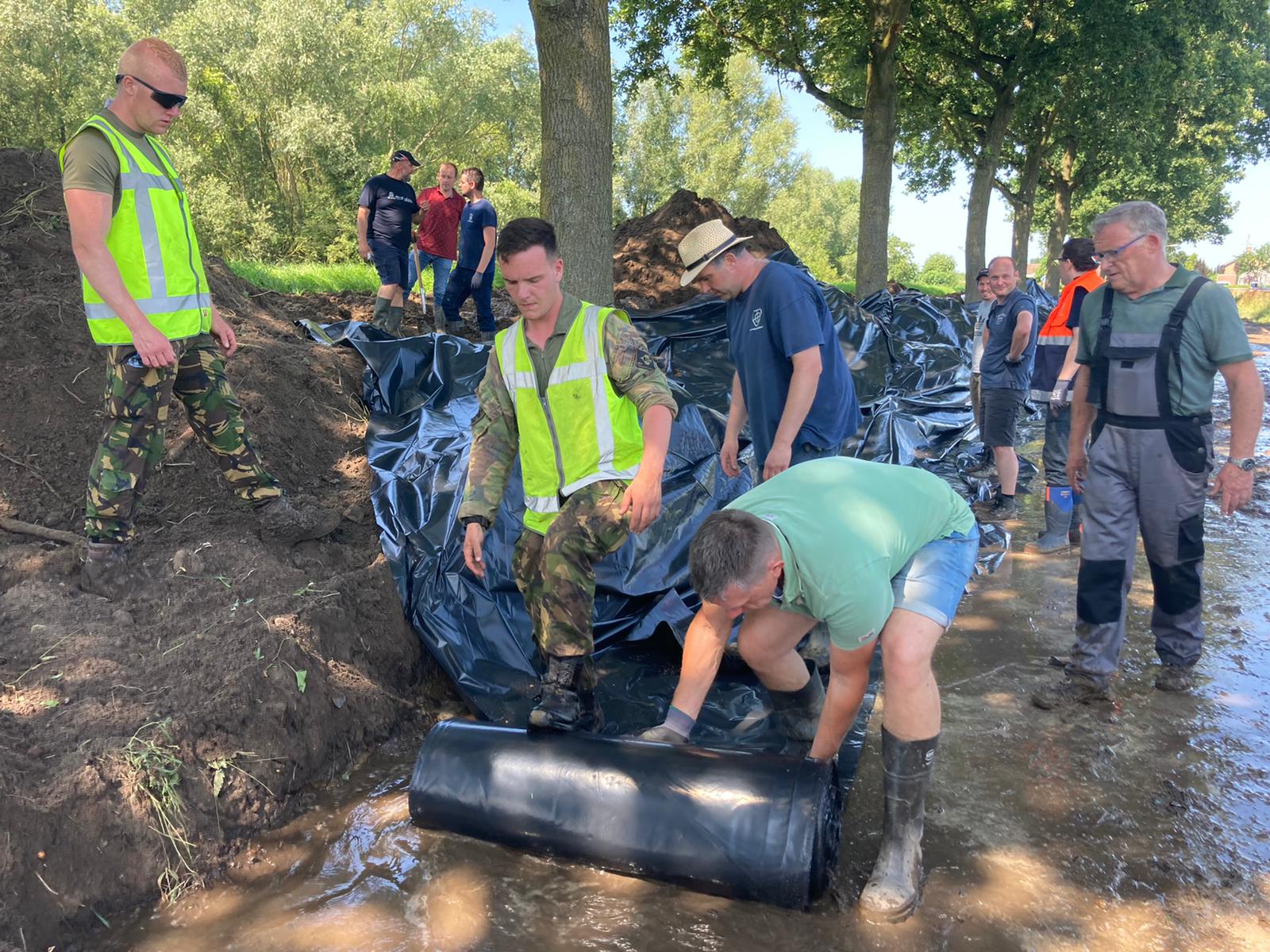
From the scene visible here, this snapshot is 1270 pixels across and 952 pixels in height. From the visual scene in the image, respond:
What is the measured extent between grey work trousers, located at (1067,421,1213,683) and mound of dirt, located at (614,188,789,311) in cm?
636

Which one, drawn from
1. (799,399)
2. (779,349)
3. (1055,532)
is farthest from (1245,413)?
(1055,532)

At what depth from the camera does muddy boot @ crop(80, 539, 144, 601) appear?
3.47m

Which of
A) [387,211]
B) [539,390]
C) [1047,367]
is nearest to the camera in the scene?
[539,390]

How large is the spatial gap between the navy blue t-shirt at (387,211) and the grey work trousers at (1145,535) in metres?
5.94

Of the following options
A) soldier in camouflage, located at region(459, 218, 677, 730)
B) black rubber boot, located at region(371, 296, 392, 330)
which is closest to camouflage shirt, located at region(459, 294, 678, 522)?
soldier in camouflage, located at region(459, 218, 677, 730)

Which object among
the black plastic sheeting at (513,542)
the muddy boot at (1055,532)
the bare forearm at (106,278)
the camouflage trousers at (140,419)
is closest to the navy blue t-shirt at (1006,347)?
the black plastic sheeting at (513,542)

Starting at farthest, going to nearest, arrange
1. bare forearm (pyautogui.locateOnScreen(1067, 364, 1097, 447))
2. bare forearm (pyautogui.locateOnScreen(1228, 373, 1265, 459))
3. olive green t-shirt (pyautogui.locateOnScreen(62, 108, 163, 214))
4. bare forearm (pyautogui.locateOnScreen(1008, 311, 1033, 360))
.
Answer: bare forearm (pyautogui.locateOnScreen(1008, 311, 1033, 360)), bare forearm (pyautogui.locateOnScreen(1067, 364, 1097, 447)), bare forearm (pyautogui.locateOnScreen(1228, 373, 1265, 459)), olive green t-shirt (pyautogui.locateOnScreen(62, 108, 163, 214))

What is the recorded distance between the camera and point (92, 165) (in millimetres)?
3203

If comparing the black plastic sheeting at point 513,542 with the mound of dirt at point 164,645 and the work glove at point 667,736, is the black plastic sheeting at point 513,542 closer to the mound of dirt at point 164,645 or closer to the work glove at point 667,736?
the mound of dirt at point 164,645

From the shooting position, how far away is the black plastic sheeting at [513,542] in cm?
366

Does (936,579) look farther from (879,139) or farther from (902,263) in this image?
(902,263)

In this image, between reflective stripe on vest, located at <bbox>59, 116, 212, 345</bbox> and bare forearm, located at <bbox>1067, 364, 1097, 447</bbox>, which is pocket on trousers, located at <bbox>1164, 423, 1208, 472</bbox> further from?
reflective stripe on vest, located at <bbox>59, 116, 212, 345</bbox>

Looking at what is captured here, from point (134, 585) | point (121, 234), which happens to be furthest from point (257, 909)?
point (121, 234)

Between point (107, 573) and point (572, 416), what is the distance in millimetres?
2062
